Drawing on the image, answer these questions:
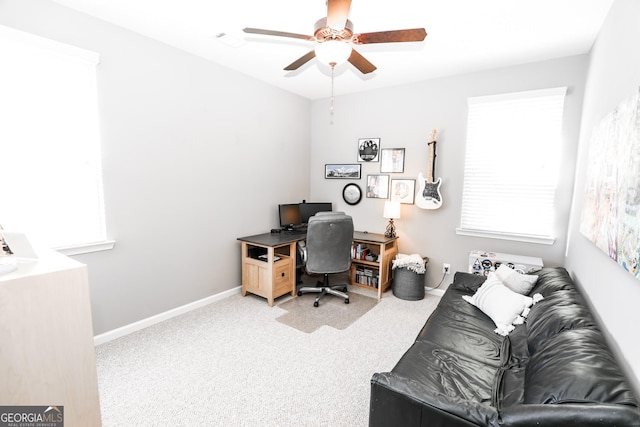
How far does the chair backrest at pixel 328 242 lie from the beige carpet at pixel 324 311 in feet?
1.33

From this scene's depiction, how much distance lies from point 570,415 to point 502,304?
1.33m

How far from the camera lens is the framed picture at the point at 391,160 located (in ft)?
12.3

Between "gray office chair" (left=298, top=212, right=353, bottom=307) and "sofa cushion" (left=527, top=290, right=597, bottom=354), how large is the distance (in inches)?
71.5

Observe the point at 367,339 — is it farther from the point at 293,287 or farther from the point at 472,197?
the point at 472,197

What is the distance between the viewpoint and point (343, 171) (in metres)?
4.25

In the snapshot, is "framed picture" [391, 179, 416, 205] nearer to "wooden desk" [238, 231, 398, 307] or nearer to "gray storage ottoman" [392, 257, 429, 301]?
"wooden desk" [238, 231, 398, 307]

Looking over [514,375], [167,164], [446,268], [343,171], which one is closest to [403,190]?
[343,171]

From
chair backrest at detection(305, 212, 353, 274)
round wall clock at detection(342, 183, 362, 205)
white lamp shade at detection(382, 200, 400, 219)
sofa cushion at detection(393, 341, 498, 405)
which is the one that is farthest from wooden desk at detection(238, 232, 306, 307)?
sofa cushion at detection(393, 341, 498, 405)

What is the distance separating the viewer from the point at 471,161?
3.30m

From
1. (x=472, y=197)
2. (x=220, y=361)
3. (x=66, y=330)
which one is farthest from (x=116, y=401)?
(x=472, y=197)

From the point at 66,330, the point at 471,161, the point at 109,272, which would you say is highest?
the point at 471,161

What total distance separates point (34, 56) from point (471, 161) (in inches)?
156

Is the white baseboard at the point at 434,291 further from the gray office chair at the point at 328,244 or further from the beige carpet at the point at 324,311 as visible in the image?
the gray office chair at the point at 328,244

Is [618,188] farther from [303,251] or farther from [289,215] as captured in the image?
[289,215]
